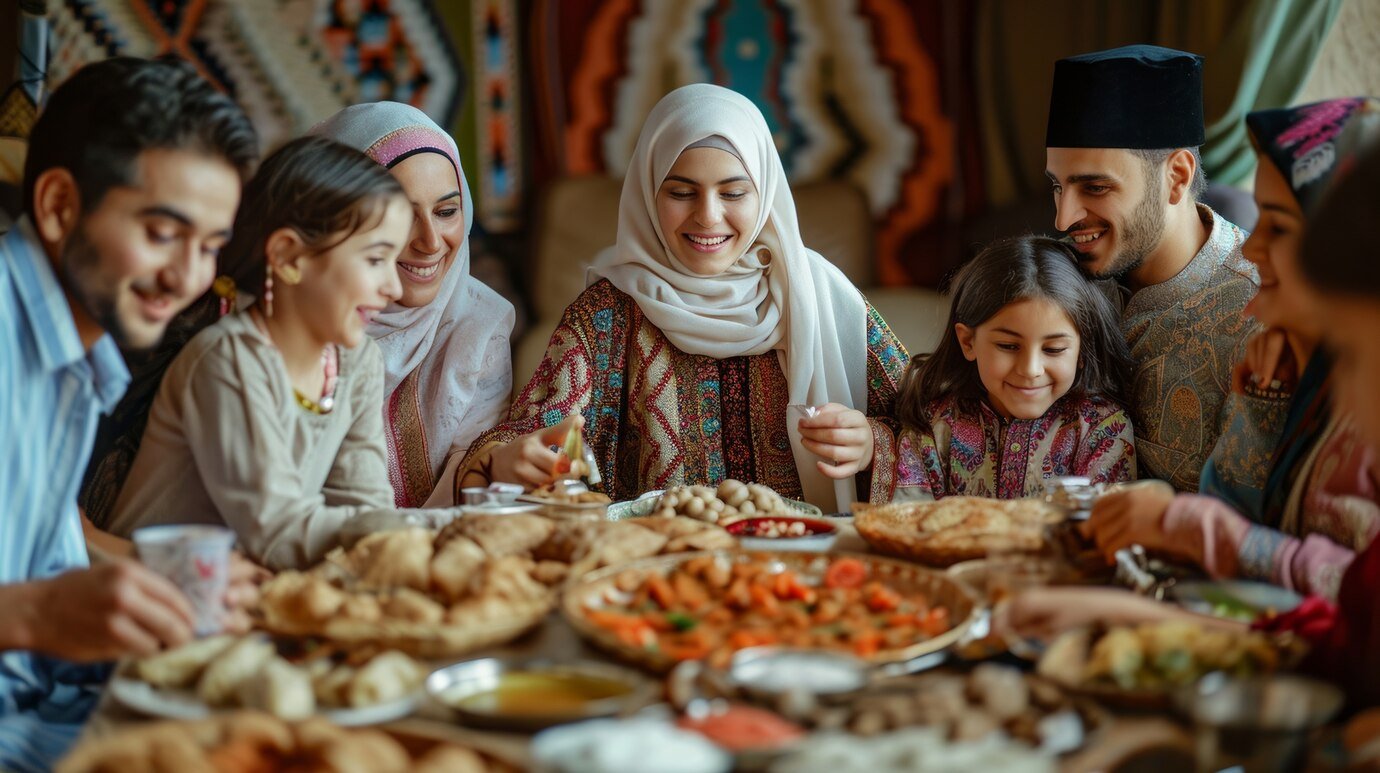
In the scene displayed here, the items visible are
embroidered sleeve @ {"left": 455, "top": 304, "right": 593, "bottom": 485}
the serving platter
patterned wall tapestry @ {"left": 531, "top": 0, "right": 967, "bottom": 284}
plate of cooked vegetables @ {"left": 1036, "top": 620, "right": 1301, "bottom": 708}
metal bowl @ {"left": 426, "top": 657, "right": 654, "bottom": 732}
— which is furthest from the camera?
patterned wall tapestry @ {"left": 531, "top": 0, "right": 967, "bottom": 284}

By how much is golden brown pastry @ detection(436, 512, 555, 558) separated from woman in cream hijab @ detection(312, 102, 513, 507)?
1080 millimetres

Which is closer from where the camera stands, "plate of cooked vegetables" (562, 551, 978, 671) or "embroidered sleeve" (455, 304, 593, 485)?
"plate of cooked vegetables" (562, 551, 978, 671)

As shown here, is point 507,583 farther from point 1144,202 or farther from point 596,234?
point 596,234

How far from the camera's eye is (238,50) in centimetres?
527

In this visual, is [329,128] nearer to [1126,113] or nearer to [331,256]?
[331,256]

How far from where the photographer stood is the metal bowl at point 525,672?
115cm

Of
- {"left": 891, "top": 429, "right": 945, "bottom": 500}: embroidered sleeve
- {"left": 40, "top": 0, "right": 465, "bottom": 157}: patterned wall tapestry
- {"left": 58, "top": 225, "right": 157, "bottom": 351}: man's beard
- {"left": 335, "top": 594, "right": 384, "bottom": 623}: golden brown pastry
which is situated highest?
{"left": 40, "top": 0, "right": 465, "bottom": 157}: patterned wall tapestry

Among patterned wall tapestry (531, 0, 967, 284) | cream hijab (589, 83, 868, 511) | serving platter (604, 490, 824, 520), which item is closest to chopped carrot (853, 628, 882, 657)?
serving platter (604, 490, 824, 520)

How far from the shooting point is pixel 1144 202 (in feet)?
9.20

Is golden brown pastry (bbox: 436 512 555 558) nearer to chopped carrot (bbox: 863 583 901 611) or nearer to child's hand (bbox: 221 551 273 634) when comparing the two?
child's hand (bbox: 221 551 273 634)

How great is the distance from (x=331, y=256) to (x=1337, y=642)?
1.50m

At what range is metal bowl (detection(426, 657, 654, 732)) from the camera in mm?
1146

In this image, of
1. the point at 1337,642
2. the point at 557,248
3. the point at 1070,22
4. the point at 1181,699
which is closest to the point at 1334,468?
the point at 1337,642

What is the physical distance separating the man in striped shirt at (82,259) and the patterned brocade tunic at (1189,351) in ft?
6.53
